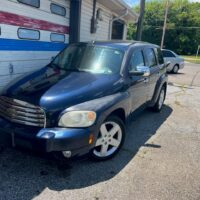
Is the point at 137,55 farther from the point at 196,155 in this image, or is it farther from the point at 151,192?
the point at 151,192

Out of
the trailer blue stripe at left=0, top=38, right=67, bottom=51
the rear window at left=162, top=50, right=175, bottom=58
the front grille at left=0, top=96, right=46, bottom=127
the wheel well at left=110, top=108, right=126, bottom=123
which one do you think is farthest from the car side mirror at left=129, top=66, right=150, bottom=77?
the rear window at left=162, top=50, right=175, bottom=58

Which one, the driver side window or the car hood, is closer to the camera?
the car hood

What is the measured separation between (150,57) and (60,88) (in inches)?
112

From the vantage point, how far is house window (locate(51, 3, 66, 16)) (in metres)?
6.60

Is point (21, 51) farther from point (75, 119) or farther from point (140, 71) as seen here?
point (75, 119)

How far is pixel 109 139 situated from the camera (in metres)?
3.74

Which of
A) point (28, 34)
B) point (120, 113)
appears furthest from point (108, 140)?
point (28, 34)

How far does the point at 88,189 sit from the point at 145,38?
55815 millimetres

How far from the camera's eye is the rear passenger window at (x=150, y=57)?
5376 mm

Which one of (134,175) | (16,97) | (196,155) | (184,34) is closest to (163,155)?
(196,155)

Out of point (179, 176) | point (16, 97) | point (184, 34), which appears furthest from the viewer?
point (184, 34)

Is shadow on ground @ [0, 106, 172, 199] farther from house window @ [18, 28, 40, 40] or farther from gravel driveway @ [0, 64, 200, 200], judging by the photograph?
house window @ [18, 28, 40, 40]

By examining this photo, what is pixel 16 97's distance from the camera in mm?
3264

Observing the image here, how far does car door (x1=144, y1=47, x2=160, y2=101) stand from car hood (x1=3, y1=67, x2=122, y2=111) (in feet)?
5.20
